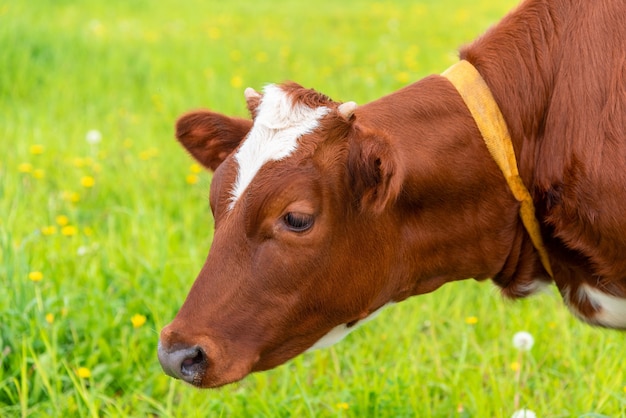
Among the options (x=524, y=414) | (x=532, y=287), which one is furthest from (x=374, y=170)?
(x=524, y=414)

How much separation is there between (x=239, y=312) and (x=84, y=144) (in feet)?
12.6

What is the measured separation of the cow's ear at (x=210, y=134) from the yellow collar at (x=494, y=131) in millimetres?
774

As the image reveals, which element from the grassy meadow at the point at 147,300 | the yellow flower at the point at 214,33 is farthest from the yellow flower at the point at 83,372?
the yellow flower at the point at 214,33

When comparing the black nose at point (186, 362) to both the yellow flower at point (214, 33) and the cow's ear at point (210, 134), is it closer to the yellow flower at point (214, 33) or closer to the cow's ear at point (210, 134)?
the cow's ear at point (210, 134)

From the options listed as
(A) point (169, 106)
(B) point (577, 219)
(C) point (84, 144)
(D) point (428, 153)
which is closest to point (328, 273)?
(D) point (428, 153)

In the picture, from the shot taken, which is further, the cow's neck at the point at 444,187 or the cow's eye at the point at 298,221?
the cow's neck at the point at 444,187

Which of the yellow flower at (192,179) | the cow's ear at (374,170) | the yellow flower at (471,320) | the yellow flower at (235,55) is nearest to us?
the cow's ear at (374,170)

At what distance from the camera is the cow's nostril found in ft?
8.15

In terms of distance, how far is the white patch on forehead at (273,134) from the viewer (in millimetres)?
2557

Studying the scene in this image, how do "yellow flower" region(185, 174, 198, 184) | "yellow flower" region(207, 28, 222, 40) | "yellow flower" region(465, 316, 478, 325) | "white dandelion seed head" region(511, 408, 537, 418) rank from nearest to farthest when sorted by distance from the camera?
"white dandelion seed head" region(511, 408, 537, 418) < "yellow flower" region(465, 316, 478, 325) < "yellow flower" region(185, 174, 198, 184) < "yellow flower" region(207, 28, 222, 40)

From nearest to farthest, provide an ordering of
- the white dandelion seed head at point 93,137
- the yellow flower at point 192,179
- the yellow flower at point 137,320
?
the yellow flower at point 137,320 < the yellow flower at point 192,179 < the white dandelion seed head at point 93,137

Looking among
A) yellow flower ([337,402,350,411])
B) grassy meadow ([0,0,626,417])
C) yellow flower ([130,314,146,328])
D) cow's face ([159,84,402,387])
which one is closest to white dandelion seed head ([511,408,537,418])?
grassy meadow ([0,0,626,417])

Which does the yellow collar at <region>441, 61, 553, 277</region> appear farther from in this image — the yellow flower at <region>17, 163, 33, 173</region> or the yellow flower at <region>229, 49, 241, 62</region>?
the yellow flower at <region>229, 49, 241, 62</region>

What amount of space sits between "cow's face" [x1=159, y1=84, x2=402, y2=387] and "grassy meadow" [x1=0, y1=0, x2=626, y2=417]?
68 cm
